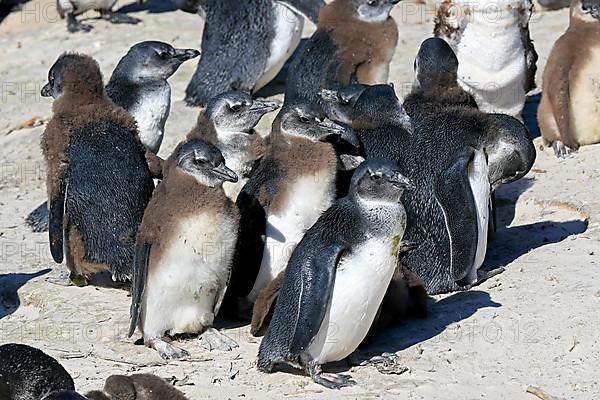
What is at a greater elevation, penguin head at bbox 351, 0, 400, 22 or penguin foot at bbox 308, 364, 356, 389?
penguin head at bbox 351, 0, 400, 22

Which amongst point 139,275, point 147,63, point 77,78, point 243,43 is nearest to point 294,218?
point 139,275

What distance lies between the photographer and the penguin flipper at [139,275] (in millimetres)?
5223

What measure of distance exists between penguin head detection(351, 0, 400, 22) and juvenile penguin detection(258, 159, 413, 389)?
280cm

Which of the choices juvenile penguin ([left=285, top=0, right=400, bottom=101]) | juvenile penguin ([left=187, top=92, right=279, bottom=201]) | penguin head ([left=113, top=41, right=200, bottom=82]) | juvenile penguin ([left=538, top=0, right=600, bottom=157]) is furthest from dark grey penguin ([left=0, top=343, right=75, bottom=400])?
juvenile penguin ([left=538, top=0, right=600, bottom=157])

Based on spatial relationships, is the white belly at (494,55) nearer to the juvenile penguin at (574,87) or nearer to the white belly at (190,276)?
the juvenile penguin at (574,87)

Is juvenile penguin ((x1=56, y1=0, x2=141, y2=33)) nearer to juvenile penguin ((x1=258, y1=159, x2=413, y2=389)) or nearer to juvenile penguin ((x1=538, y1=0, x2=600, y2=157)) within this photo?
juvenile penguin ((x1=538, y1=0, x2=600, y2=157))

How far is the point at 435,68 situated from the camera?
20.1ft

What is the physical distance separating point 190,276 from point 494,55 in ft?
8.98

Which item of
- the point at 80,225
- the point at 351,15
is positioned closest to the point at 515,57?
the point at 351,15

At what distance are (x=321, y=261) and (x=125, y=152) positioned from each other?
152 centimetres

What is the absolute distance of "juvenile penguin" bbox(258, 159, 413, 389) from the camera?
15.6 feet

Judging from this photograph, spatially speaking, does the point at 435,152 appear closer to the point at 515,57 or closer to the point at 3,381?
→ the point at 515,57

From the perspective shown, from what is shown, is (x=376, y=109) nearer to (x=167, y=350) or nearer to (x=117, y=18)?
(x=167, y=350)

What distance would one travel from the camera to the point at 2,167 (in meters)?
7.95
